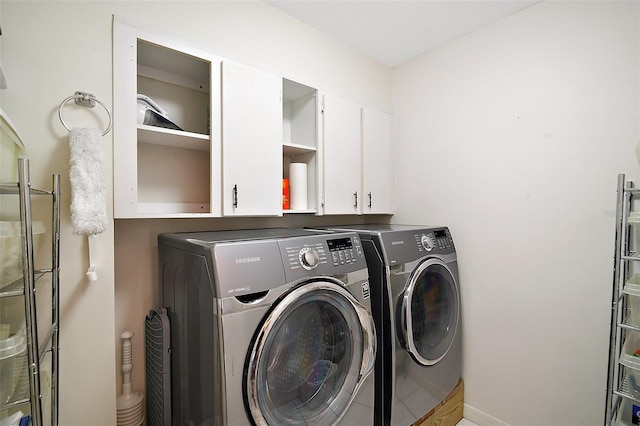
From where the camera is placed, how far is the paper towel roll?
1936mm

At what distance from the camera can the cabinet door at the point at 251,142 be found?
1514 mm

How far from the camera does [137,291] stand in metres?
1.52

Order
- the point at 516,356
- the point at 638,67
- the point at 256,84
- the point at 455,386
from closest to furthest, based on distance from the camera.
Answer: the point at 638,67
the point at 256,84
the point at 516,356
the point at 455,386

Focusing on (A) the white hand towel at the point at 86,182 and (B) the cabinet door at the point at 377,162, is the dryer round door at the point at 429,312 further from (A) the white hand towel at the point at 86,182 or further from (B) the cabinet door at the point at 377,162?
(A) the white hand towel at the point at 86,182

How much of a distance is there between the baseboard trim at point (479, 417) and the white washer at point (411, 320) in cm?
25

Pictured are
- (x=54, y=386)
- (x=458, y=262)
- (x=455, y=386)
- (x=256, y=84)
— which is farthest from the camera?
(x=458, y=262)

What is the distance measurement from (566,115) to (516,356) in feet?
4.59

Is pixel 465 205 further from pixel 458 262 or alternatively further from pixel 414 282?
pixel 414 282

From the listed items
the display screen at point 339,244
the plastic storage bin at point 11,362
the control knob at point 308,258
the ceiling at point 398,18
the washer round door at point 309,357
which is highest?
the ceiling at point 398,18

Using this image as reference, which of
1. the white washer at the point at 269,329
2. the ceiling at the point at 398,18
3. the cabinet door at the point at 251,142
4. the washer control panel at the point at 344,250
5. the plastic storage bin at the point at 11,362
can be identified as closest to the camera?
the plastic storage bin at the point at 11,362

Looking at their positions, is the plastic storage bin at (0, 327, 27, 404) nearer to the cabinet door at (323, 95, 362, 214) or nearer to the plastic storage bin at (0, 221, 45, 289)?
the plastic storage bin at (0, 221, 45, 289)

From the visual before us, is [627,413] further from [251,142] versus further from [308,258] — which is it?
[251,142]

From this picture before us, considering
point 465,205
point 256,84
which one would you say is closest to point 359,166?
point 465,205

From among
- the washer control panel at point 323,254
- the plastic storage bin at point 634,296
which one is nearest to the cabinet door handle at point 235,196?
the washer control panel at point 323,254
